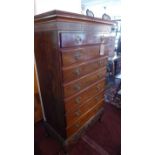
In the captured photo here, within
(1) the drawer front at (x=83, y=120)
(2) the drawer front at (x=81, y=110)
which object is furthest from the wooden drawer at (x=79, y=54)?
(1) the drawer front at (x=83, y=120)

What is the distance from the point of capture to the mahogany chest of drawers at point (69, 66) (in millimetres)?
1120

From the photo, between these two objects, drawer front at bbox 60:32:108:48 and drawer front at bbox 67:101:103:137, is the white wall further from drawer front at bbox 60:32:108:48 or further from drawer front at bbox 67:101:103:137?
drawer front at bbox 67:101:103:137

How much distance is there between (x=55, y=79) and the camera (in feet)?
4.10

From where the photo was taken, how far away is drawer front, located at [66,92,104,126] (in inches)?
54.0

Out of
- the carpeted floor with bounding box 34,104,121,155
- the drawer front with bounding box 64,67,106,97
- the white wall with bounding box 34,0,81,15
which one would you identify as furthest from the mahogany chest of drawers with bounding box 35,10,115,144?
the white wall with bounding box 34,0,81,15

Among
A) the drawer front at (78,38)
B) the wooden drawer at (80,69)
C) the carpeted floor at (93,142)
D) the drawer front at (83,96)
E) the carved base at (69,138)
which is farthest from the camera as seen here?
the carpeted floor at (93,142)

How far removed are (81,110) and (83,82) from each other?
1.11 ft

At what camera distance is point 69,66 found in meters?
1.21

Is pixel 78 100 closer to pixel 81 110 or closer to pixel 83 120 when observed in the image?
pixel 81 110

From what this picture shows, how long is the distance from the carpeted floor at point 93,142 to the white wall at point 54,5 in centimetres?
161

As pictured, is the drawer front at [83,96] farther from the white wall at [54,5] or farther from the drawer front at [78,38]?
the white wall at [54,5]

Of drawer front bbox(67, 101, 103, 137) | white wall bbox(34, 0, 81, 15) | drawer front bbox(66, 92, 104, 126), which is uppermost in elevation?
white wall bbox(34, 0, 81, 15)

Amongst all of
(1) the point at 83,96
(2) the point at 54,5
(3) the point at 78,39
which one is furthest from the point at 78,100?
(2) the point at 54,5
